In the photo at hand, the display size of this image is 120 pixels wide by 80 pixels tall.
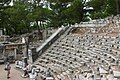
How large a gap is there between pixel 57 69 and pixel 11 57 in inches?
336

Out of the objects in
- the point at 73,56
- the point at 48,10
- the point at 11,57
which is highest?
the point at 48,10

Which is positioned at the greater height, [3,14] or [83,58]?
[3,14]

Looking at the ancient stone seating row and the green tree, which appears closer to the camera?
the ancient stone seating row

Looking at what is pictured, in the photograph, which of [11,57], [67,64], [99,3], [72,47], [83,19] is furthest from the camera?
[83,19]

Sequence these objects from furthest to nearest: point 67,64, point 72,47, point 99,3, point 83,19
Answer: point 83,19 → point 99,3 → point 72,47 → point 67,64

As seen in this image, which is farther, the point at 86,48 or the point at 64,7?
the point at 64,7

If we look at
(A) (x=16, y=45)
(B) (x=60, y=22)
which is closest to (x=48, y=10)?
(B) (x=60, y=22)

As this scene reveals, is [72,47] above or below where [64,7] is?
below

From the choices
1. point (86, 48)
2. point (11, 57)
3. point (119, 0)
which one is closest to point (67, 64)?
point (86, 48)

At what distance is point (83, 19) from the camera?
1079 inches

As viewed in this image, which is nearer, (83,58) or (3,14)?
(83,58)

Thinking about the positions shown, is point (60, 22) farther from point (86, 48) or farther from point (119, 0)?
point (86, 48)

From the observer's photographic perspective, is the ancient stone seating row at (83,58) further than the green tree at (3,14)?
No

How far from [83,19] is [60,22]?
2.29 meters
